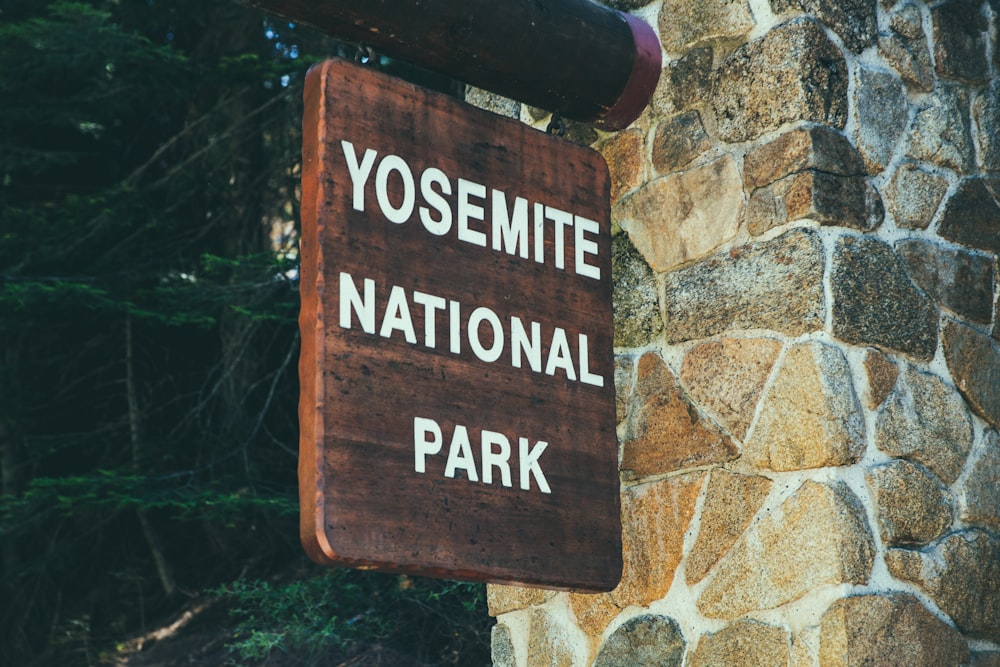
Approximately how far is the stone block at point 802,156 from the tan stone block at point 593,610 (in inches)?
36.9

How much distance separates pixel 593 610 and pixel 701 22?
1.32 m

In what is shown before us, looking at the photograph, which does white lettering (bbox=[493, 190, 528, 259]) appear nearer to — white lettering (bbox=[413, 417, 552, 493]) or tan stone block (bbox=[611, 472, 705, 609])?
white lettering (bbox=[413, 417, 552, 493])

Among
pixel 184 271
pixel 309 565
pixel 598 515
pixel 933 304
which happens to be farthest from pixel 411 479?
pixel 184 271

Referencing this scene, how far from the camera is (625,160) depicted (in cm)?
300

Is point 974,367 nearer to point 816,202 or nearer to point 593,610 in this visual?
point 816,202

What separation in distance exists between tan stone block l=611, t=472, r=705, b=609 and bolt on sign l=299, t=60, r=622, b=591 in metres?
0.19

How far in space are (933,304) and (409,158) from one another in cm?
118

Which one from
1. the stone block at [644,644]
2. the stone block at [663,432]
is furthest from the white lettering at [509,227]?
the stone block at [644,644]

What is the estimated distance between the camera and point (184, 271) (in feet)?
26.0

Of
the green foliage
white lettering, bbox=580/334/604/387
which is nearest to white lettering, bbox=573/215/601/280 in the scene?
white lettering, bbox=580/334/604/387

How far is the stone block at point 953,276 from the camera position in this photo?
2736mm

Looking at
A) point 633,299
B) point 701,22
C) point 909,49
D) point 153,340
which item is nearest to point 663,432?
point 633,299

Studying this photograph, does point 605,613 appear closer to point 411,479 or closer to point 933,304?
point 411,479

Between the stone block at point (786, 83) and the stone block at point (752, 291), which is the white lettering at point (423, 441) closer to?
the stone block at point (752, 291)
